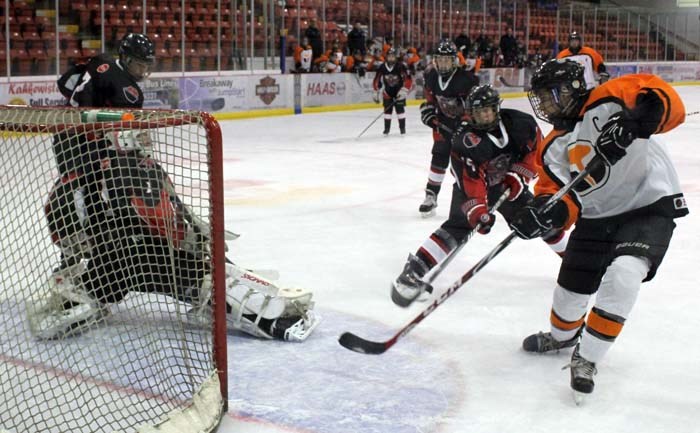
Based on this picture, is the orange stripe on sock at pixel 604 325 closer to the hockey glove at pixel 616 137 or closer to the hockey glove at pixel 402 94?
the hockey glove at pixel 616 137

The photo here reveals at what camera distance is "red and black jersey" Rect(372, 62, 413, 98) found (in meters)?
9.76

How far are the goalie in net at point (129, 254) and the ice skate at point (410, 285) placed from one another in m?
0.56

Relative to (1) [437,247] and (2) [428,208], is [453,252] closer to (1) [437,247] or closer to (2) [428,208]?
(1) [437,247]

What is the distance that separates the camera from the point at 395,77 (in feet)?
32.2

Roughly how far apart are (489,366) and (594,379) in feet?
1.00

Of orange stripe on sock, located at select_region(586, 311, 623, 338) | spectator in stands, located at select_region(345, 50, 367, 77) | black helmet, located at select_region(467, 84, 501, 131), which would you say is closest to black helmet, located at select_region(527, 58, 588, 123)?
orange stripe on sock, located at select_region(586, 311, 623, 338)

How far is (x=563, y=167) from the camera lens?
2582 mm

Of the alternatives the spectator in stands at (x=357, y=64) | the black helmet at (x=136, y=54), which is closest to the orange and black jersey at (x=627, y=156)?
the black helmet at (x=136, y=54)

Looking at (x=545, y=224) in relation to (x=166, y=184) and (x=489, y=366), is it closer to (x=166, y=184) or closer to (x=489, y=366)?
(x=489, y=366)

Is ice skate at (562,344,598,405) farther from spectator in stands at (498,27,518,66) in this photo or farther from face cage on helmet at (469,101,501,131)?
spectator in stands at (498,27,518,66)

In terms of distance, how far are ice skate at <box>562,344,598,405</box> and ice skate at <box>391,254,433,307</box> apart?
3.46 ft

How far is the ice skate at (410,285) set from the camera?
3.45 m

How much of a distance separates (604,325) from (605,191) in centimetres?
38

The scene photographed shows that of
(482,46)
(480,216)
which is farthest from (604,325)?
(482,46)
